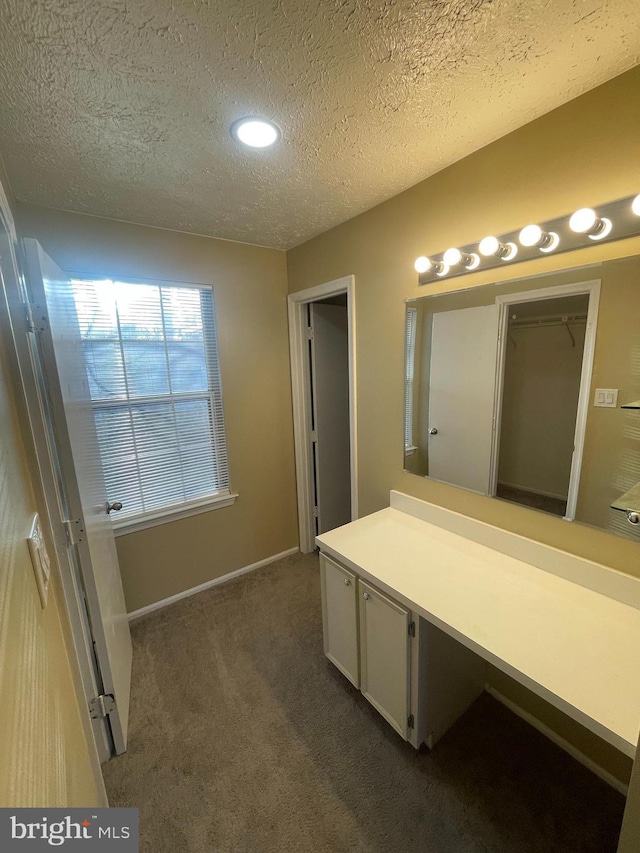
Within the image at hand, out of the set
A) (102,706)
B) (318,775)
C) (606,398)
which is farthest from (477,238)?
(102,706)

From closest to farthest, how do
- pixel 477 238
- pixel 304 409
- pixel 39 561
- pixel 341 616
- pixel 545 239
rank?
1. pixel 39 561
2. pixel 545 239
3. pixel 477 238
4. pixel 341 616
5. pixel 304 409

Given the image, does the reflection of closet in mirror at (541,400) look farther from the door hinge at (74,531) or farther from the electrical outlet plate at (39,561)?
the door hinge at (74,531)

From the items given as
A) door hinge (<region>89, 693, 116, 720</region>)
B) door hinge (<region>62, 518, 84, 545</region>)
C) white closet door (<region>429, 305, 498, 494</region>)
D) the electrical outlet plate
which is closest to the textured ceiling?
white closet door (<region>429, 305, 498, 494</region>)

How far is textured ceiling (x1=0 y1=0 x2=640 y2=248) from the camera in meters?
0.84

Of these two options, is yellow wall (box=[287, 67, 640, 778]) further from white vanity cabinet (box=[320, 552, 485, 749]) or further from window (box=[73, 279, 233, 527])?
window (box=[73, 279, 233, 527])

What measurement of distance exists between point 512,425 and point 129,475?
2149mm

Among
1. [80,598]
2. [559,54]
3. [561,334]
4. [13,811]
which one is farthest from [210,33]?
[80,598]

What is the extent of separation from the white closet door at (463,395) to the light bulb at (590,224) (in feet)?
1.24

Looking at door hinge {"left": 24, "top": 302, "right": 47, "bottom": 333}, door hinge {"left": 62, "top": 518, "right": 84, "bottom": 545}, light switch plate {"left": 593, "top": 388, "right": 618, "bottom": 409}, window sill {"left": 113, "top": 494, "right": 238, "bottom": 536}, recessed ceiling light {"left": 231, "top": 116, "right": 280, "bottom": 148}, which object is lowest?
window sill {"left": 113, "top": 494, "right": 238, "bottom": 536}

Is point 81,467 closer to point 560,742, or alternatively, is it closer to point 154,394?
point 154,394

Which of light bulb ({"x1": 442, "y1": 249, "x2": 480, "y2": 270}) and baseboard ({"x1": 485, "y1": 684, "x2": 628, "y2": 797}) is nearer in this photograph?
baseboard ({"x1": 485, "y1": 684, "x2": 628, "y2": 797})

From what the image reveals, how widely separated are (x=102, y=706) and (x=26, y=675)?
1216mm

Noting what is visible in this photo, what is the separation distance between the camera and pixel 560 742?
1.46m

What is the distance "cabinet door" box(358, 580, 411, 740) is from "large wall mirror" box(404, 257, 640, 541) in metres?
0.68
